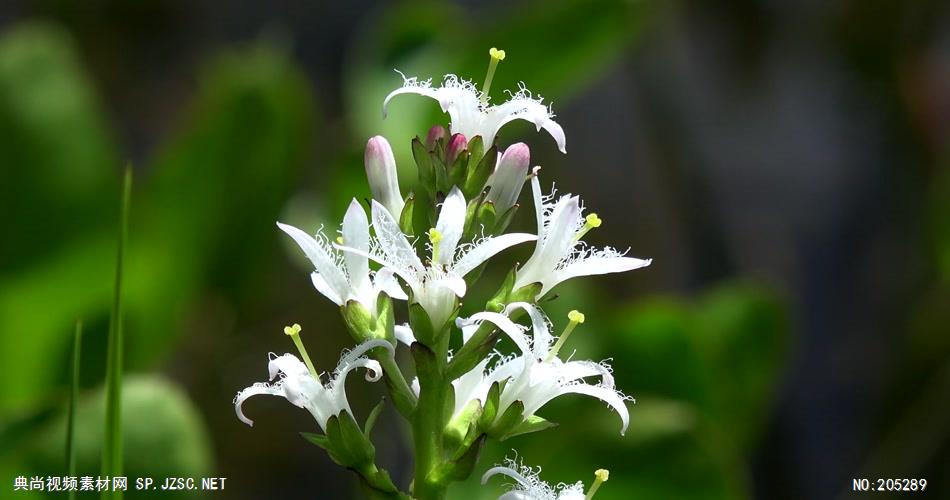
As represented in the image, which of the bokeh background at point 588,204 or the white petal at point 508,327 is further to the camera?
the bokeh background at point 588,204

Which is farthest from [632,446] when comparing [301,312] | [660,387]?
[301,312]

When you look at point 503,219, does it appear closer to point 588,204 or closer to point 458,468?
point 458,468

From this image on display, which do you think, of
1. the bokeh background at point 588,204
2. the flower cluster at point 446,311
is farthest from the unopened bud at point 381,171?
the bokeh background at point 588,204

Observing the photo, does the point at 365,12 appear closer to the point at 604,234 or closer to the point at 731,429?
the point at 604,234

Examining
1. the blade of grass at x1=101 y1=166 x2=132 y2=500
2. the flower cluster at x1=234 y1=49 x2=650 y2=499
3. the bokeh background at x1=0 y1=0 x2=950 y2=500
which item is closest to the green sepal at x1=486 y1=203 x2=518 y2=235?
the flower cluster at x1=234 y1=49 x2=650 y2=499

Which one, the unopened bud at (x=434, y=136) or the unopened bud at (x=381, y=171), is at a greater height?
the unopened bud at (x=434, y=136)

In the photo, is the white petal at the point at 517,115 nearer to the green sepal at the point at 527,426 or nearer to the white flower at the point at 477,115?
the white flower at the point at 477,115

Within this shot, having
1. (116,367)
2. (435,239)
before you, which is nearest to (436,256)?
(435,239)

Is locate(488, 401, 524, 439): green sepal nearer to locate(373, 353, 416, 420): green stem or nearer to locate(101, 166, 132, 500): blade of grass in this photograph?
locate(373, 353, 416, 420): green stem
